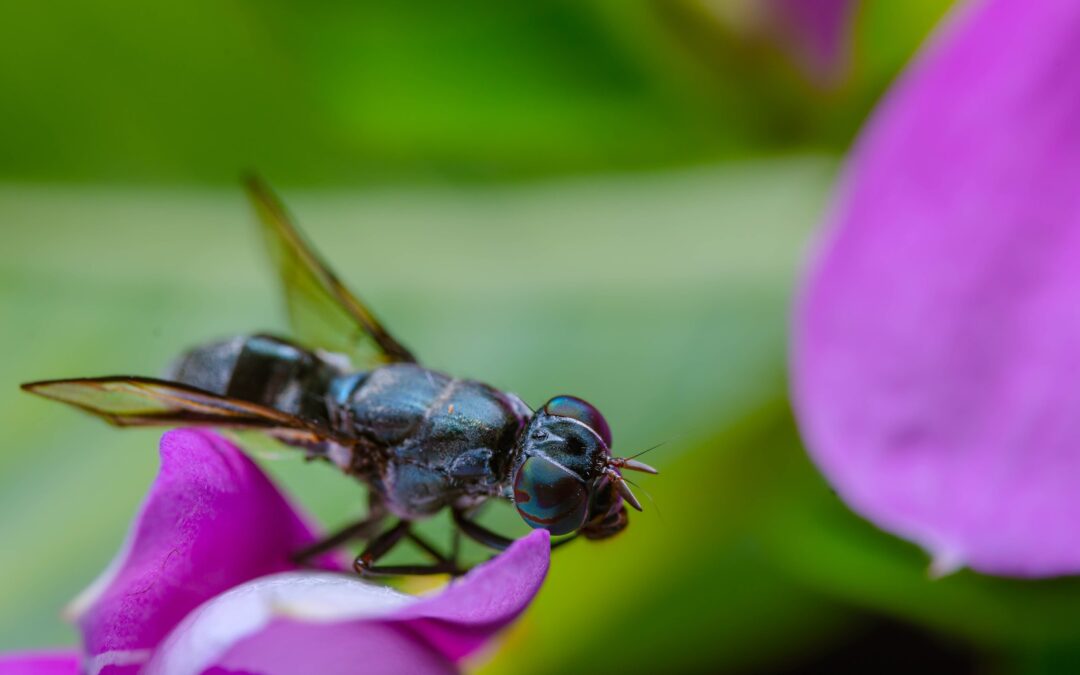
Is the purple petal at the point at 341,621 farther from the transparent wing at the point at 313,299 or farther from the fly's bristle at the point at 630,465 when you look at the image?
the transparent wing at the point at 313,299

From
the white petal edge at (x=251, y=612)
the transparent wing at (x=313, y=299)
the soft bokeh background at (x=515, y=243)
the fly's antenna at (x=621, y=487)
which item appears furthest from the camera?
the soft bokeh background at (x=515, y=243)

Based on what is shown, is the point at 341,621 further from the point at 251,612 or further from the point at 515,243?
the point at 515,243

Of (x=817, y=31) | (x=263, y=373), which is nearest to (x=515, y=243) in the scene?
(x=817, y=31)

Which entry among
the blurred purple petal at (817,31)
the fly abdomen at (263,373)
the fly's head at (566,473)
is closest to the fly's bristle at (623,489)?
the fly's head at (566,473)

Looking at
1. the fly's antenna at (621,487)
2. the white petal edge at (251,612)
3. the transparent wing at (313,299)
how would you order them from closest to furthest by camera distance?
the white petal edge at (251,612) → the fly's antenna at (621,487) → the transparent wing at (313,299)

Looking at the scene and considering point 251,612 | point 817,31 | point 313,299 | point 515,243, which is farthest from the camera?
point 515,243

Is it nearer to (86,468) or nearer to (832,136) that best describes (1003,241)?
(832,136)

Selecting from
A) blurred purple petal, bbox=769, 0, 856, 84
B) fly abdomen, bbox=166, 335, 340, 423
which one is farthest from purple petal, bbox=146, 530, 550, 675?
blurred purple petal, bbox=769, 0, 856, 84

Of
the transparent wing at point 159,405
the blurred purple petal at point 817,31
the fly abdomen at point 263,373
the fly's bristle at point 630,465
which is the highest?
the blurred purple petal at point 817,31

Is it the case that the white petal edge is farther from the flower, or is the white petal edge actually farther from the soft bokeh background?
the soft bokeh background
